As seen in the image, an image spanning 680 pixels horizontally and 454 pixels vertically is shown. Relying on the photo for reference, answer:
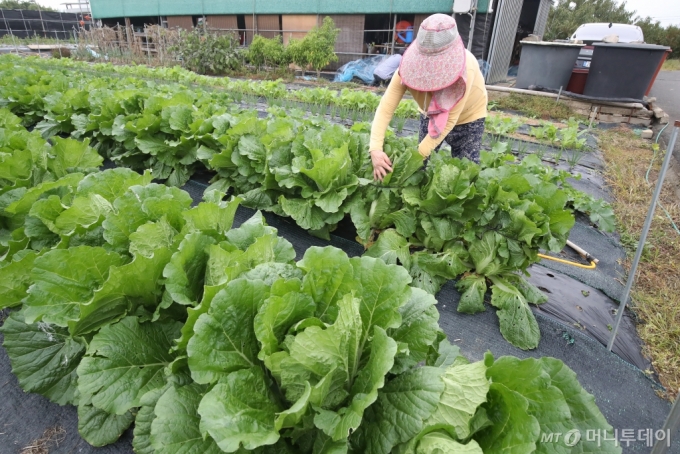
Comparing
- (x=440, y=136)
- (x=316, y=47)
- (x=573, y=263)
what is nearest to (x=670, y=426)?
(x=440, y=136)

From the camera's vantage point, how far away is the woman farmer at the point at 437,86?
274 cm

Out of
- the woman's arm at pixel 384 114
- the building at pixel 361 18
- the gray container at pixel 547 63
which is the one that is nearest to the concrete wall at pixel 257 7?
the building at pixel 361 18

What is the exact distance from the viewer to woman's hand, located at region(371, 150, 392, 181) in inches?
120

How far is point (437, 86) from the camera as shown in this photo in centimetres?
281

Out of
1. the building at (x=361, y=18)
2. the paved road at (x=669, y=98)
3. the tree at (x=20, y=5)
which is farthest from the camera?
the tree at (x=20, y=5)

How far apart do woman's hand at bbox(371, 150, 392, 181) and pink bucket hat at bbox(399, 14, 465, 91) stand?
546 mm

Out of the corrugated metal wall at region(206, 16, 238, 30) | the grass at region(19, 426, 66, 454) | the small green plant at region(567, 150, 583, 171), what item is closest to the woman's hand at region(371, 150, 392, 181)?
the grass at region(19, 426, 66, 454)

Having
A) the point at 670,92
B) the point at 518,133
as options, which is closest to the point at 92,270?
the point at 518,133

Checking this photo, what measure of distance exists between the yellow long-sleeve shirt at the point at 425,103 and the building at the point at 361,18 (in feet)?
38.2

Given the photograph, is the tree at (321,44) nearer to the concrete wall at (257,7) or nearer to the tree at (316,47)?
the tree at (316,47)

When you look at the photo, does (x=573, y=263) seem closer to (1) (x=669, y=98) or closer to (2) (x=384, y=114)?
(2) (x=384, y=114)

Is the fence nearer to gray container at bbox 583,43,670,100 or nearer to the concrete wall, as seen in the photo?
the concrete wall

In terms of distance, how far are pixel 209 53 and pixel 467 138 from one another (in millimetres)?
15779

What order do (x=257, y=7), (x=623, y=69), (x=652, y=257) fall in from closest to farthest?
(x=652, y=257) < (x=623, y=69) < (x=257, y=7)
